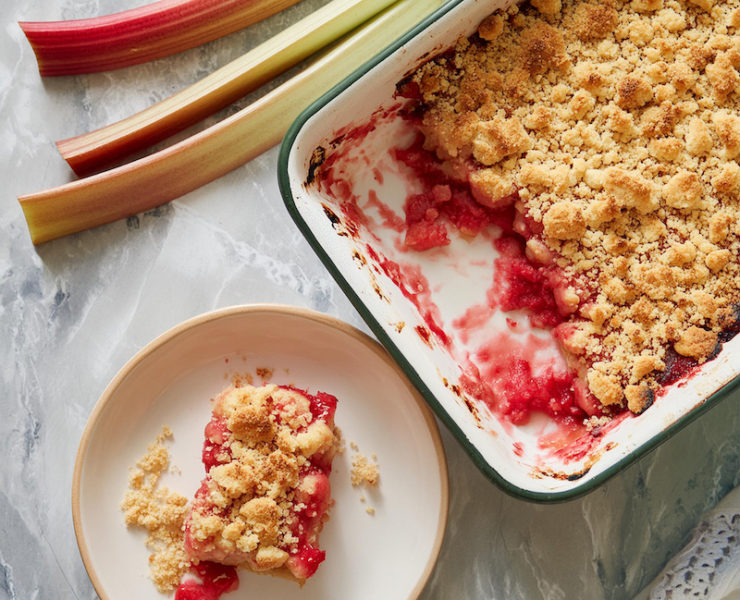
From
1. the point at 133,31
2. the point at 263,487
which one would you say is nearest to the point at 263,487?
the point at 263,487


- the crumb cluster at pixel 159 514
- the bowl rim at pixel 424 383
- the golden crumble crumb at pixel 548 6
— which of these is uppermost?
the golden crumble crumb at pixel 548 6

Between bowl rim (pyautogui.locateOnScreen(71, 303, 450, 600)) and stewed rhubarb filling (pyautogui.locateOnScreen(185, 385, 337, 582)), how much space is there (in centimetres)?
19

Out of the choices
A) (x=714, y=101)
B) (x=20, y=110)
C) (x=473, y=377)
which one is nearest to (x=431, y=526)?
(x=473, y=377)

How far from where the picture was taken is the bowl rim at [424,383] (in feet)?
4.99

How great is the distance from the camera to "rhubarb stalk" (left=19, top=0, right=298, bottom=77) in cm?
198

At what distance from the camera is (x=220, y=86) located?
1970 mm

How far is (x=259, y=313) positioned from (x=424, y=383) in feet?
1.53

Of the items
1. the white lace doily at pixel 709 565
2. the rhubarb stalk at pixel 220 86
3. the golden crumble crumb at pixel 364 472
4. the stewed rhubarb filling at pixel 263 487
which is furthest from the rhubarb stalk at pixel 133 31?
the white lace doily at pixel 709 565

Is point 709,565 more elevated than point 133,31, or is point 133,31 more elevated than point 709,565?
point 133,31

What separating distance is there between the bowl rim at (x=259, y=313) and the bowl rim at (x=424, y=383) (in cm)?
19

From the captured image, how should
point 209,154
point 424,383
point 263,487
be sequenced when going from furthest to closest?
1. point 209,154
2. point 263,487
3. point 424,383

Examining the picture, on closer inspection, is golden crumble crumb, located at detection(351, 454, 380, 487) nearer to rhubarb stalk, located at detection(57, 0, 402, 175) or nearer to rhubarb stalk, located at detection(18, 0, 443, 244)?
rhubarb stalk, located at detection(18, 0, 443, 244)

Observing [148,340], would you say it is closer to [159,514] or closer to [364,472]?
[159,514]

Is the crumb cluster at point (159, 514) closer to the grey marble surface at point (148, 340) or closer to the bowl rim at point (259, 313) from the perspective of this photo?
the bowl rim at point (259, 313)
